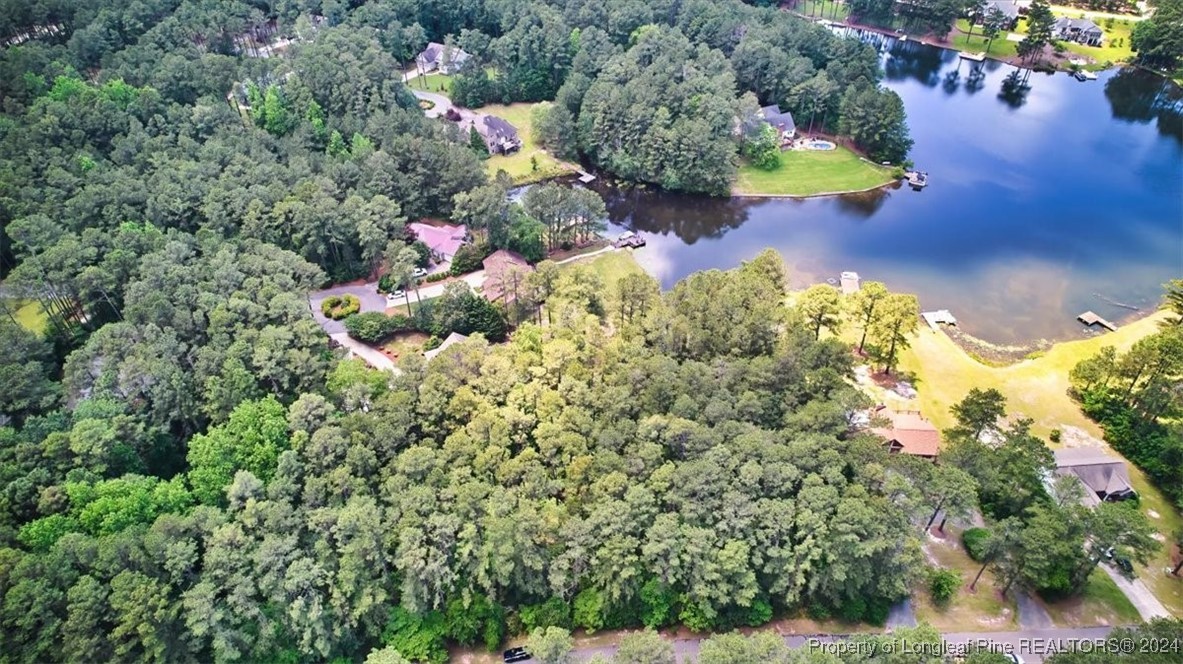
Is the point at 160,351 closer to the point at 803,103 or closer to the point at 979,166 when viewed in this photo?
the point at 803,103

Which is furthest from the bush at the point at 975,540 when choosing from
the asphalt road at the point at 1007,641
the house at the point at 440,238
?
the house at the point at 440,238

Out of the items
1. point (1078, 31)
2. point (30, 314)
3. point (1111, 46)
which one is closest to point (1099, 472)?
point (30, 314)

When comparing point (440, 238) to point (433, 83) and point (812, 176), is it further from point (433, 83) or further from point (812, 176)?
point (812, 176)

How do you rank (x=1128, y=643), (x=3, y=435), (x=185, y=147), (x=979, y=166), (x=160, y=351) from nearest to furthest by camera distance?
1. (x=1128, y=643)
2. (x=3, y=435)
3. (x=160, y=351)
4. (x=185, y=147)
5. (x=979, y=166)

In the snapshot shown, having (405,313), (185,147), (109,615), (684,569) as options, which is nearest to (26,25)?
(185,147)

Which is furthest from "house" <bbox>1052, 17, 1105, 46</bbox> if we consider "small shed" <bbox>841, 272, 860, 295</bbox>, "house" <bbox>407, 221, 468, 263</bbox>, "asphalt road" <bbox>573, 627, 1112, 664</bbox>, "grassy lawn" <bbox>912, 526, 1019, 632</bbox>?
"asphalt road" <bbox>573, 627, 1112, 664</bbox>

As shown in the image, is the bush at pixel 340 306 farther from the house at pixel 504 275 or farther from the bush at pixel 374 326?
the house at pixel 504 275
